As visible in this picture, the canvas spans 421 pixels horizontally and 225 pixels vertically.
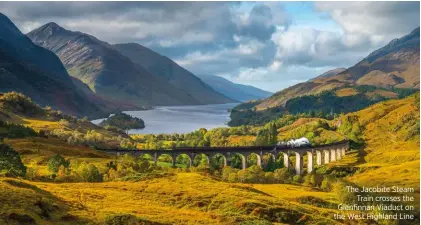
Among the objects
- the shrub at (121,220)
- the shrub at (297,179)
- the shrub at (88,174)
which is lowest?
the shrub at (297,179)

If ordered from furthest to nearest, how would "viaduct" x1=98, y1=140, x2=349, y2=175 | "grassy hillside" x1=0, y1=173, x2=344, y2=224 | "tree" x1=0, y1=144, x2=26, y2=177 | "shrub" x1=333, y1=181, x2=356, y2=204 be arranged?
1. "viaduct" x1=98, y1=140, x2=349, y2=175
2. "shrub" x1=333, y1=181, x2=356, y2=204
3. "tree" x1=0, y1=144, x2=26, y2=177
4. "grassy hillside" x1=0, y1=173, x2=344, y2=224

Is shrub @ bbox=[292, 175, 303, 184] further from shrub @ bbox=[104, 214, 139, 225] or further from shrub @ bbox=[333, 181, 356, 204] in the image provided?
shrub @ bbox=[104, 214, 139, 225]

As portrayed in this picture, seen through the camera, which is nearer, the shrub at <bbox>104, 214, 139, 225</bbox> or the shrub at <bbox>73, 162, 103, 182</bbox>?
the shrub at <bbox>104, 214, 139, 225</bbox>

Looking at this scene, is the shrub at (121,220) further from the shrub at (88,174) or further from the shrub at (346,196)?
the shrub at (346,196)

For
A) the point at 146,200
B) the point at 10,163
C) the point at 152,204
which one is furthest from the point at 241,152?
the point at 152,204

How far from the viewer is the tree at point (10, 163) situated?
3282 inches

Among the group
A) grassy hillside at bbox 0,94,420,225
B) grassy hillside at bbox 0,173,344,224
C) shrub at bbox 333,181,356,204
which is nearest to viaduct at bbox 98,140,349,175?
grassy hillside at bbox 0,94,420,225

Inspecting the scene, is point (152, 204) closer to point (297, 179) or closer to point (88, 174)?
point (88, 174)

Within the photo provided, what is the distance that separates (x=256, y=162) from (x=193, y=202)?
106039 mm

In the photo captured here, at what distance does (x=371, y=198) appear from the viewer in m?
88.0

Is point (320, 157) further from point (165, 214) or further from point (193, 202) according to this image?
point (165, 214)

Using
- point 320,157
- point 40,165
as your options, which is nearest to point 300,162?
point 320,157

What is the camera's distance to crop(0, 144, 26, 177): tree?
3282 inches

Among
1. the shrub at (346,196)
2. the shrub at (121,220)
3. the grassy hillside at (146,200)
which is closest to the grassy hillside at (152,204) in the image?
the grassy hillside at (146,200)
